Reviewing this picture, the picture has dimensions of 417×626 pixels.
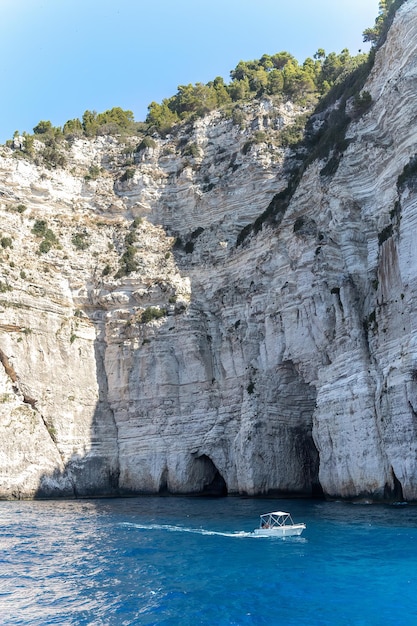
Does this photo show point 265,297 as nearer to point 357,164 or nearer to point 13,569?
point 357,164

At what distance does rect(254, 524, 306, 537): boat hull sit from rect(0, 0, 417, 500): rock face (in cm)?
683

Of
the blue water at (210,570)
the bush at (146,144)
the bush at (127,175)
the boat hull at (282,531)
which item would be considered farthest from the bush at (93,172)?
the boat hull at (282,531)

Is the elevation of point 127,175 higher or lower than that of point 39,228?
higher

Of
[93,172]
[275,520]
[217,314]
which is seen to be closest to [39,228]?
[93,172]

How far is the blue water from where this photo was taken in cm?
1325

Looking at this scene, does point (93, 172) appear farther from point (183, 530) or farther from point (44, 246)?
point (183, 530)

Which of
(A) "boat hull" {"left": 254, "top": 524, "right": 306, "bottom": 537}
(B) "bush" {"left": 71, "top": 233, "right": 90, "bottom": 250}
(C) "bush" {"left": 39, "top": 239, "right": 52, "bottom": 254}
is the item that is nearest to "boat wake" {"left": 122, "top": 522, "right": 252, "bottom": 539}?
(A) "boat hull" {"left": 254, "top": 524, "right": 306, "bottom": 537}

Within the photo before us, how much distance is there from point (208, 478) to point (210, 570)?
26.3 metres

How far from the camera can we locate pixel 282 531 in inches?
882

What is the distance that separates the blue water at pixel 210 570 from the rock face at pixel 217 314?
7.31 meters

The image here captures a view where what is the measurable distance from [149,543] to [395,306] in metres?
16.6

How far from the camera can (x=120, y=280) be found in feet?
161

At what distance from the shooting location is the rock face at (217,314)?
101ft

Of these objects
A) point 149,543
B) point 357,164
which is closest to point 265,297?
point 357,164
